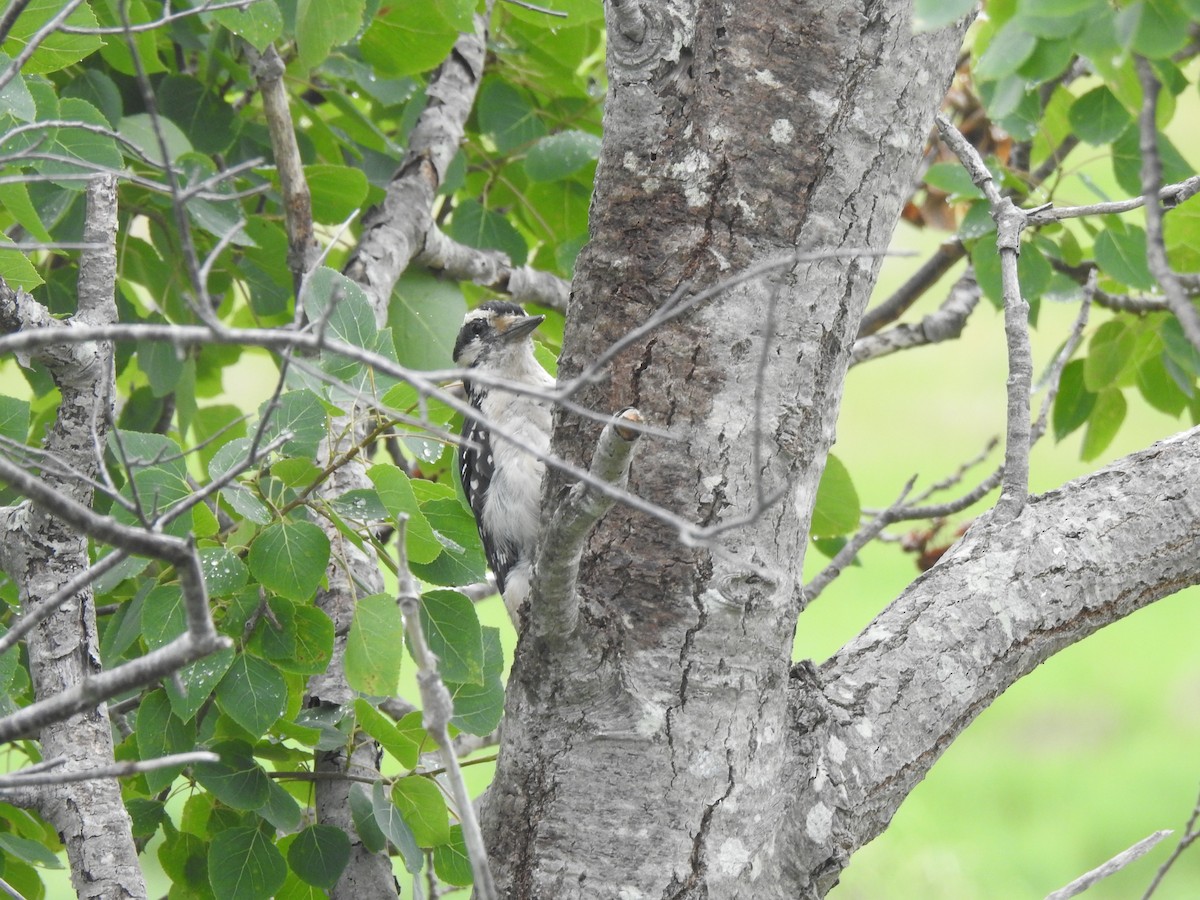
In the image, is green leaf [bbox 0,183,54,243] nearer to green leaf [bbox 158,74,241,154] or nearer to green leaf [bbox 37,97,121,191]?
green leaf [bbox 37,97,121,191]

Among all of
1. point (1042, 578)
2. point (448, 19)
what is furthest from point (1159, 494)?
point (448, 19)

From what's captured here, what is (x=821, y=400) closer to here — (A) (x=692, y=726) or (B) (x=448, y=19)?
(A) (x=692, y=726)

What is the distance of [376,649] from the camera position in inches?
62.2

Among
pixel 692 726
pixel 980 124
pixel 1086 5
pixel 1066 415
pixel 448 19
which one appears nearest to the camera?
pixel 1086 5

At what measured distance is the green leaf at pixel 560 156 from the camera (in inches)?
97.7

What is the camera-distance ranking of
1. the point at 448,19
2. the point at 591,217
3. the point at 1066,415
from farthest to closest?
the point at 1066,415 → the point at 448,19 → the point at 591,217

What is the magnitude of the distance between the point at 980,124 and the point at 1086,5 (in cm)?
287

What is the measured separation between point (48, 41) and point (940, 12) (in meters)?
1.43

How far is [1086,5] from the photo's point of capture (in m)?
0.83

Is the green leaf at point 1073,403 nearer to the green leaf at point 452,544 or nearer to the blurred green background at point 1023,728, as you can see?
the blurred green background at point 1023,728

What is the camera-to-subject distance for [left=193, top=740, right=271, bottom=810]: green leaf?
172 centimetres

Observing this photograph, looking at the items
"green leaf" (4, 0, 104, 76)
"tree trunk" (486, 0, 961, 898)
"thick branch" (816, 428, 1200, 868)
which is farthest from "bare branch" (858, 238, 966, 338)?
"green leaf" (4, 0, 104, 76)

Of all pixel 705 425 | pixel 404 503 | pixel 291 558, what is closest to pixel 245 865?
pixel 291 558

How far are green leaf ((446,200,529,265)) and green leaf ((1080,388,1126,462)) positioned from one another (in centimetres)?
142
